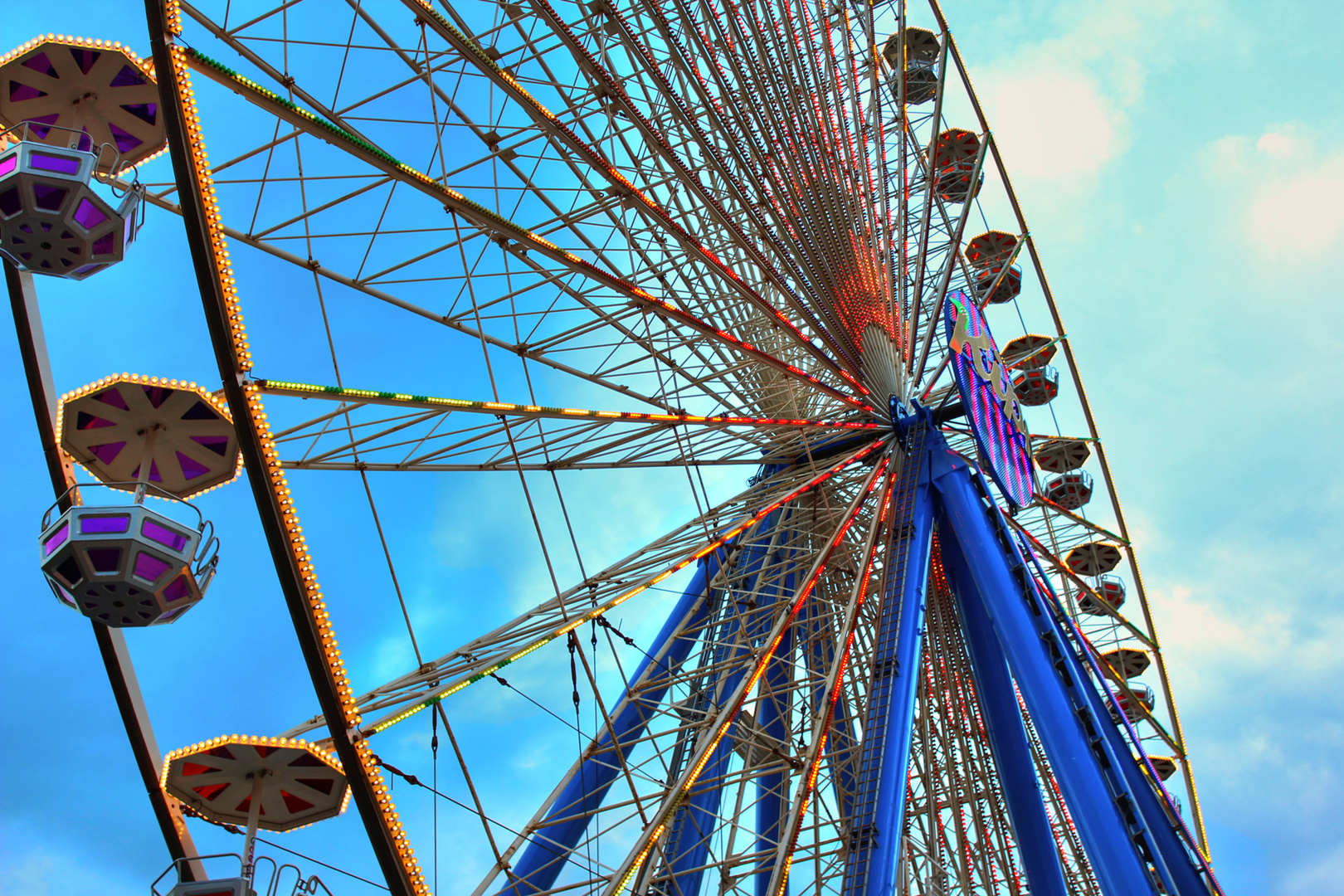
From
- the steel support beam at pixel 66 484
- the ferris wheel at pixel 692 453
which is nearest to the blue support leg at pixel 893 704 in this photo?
Answer: the ferris wheel at pixel 692 453

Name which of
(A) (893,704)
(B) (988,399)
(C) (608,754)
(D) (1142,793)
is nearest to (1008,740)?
(D) (1142,793)

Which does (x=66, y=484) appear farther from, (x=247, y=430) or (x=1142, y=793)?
(x=1142, y=793)

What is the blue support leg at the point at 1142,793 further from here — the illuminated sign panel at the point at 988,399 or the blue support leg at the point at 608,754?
the blue support leg at the point at 608,754

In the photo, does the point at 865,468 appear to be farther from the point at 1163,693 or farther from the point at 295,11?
the point at 295,11

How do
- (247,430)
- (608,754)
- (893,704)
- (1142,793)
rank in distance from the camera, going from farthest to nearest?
1. (608,754)
2. (1142,793)
3. (893,704)
4. (247,430)

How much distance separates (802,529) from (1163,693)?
1125cm

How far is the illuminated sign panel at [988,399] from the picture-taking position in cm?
1589

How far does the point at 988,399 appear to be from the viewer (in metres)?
17.0

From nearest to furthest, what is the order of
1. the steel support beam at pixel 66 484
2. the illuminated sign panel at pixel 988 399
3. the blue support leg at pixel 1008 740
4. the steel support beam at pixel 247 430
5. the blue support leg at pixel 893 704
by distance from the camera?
1. the steel support beam at pixel 247 430
2. the steel support beam at pixel 66 484
3. the blue support leg at pixel 893 704
4. the blue support leg at pixel 1008 740
5. the illuminated sign panel at pixel 988 399

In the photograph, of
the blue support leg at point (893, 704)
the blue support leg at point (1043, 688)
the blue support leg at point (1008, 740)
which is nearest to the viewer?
the blue support leg at point (1043, 688)

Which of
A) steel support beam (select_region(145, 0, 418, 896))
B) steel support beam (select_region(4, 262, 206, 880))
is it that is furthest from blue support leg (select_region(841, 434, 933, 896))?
steel support beam (select_region(4, 262, 206, 880))

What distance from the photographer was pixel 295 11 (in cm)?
6662

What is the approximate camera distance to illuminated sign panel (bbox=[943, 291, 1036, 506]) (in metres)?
15.9

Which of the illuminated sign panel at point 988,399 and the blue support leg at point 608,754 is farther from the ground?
the illuminated sign panel at point 988,399
